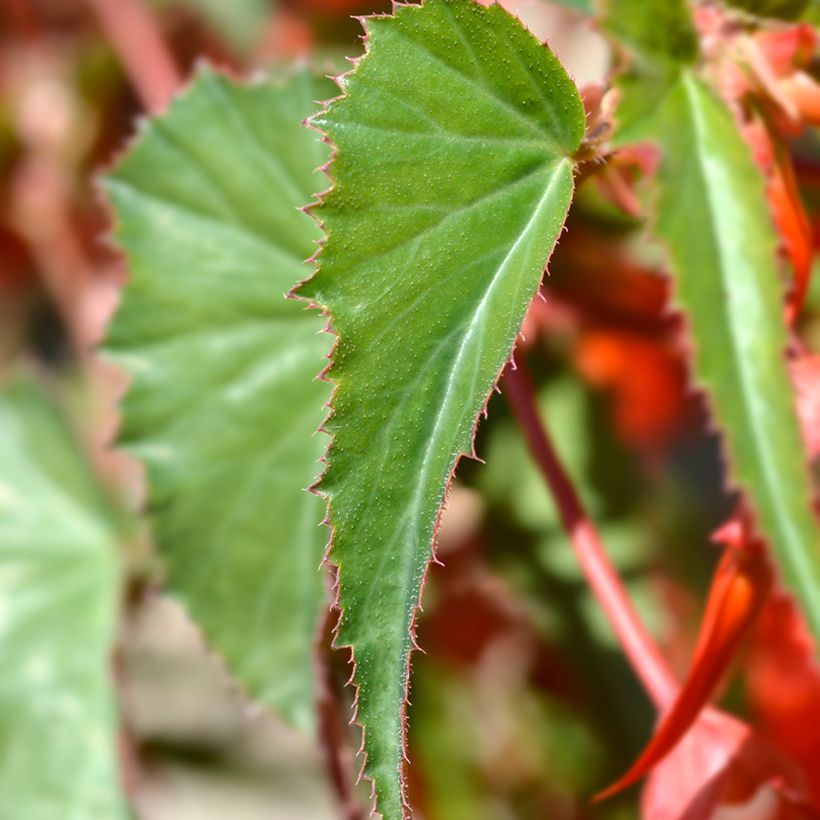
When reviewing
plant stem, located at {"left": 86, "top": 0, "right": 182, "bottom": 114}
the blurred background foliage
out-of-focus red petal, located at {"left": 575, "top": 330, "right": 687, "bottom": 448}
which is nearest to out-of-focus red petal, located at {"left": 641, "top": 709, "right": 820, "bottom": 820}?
the blurred background foliage

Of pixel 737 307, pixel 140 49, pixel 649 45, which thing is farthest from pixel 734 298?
pixel 140 49

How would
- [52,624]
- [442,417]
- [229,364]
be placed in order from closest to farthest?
[442,417], [229,364], [52,624]

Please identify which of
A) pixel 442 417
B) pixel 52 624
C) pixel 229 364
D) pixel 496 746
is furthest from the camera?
pixel 496 746

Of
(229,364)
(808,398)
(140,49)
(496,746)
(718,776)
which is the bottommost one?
(496,746)

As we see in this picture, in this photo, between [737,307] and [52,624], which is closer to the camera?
[737,307]

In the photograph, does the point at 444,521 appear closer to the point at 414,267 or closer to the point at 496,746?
the point at 496,746

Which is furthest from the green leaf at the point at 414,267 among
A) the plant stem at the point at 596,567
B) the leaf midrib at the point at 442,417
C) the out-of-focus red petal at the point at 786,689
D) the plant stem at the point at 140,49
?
the plant stem at the point at 140,49

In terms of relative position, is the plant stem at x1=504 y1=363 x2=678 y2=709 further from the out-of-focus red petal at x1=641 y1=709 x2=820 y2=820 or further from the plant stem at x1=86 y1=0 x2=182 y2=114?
the plant stem at x1=86 y1=0 x2=182 y2=114

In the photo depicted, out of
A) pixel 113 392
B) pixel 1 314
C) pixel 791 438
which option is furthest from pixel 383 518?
pixel 1 314

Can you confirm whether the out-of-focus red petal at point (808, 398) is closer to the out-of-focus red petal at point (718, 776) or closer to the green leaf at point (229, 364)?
the out-of-focus red petal at point (718, 776)
